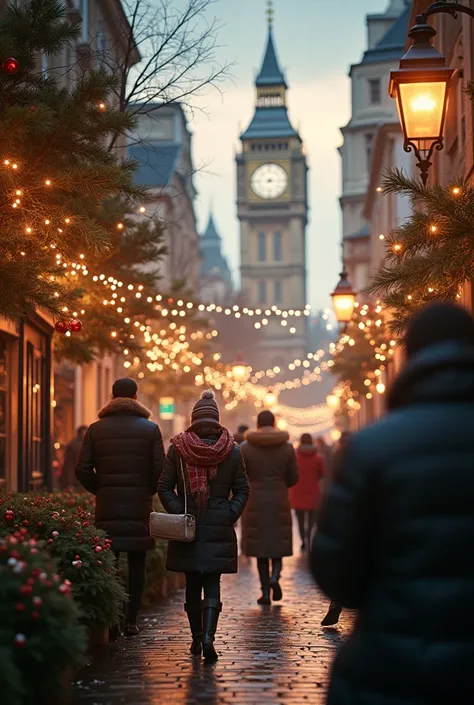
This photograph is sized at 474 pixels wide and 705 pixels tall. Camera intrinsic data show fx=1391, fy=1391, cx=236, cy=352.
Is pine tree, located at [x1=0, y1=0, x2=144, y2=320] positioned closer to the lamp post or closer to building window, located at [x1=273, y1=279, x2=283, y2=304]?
the lamp post

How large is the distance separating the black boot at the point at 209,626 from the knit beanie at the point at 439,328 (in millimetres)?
5351

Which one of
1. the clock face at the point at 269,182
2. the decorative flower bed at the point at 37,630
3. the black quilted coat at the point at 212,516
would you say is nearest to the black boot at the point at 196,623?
the black quilted coat at the point at 212,516

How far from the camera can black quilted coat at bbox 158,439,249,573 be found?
938cm

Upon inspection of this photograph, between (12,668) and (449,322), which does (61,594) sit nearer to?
(12,668)

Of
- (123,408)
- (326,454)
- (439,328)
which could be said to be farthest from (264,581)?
(326,454)

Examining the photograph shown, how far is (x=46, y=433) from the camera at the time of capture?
19.1m

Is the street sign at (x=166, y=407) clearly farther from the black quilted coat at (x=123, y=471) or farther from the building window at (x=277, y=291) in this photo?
the building window at (x=277, y=291)

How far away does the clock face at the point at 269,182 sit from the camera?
149 m

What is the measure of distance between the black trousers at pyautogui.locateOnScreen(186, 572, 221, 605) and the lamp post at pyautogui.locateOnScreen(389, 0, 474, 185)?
10.7 feet

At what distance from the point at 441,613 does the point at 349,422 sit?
6681 centimetres

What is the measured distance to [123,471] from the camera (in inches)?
422

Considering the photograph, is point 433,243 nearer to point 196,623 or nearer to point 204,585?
point 204,585

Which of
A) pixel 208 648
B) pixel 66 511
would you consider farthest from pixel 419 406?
pixel 66 511

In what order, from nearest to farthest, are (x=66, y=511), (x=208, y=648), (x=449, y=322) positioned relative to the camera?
(x=449, y=322) → (x=208, y=648) → (x=66, y=511)
